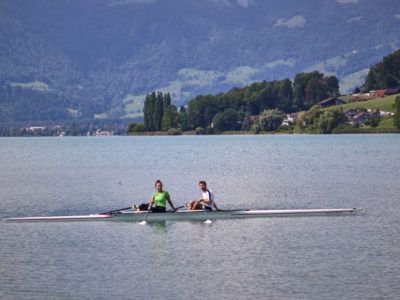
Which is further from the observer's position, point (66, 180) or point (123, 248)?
point (66, 180)

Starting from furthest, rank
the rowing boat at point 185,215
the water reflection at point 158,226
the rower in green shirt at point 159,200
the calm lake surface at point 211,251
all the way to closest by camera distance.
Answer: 1. the rower in green shirt at point 159,200
2. the rowing boat at point 185,215
3. the water reflection at point 158,226
4. the calm lake surface at point 211,251

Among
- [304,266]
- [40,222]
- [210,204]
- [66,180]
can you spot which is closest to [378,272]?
[304,266]

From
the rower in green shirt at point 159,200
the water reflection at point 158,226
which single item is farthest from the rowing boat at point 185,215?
the rower in green shirt at point 159,200

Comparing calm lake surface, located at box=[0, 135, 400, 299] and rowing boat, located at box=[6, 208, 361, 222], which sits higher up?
rowing boat, located at box=[6, 208, 361, 222]

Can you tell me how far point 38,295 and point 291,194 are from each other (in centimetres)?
3059

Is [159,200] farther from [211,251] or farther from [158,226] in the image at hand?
[211,251]

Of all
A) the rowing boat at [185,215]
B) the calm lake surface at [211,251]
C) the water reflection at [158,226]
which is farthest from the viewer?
the rowing boat at [185,215]

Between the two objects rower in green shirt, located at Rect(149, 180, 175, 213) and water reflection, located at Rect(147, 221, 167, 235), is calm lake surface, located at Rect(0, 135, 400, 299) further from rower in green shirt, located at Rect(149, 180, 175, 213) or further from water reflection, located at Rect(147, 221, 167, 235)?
rower in green shirt, located at Rect(149, 180, 175, 213)

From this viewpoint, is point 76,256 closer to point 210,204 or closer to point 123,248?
point 123,248

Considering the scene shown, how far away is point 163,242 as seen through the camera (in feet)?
99.0

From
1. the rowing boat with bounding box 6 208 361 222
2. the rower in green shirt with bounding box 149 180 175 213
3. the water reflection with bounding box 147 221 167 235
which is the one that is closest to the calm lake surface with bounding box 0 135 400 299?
A: the water reflection with bounding box 147 221 167 235

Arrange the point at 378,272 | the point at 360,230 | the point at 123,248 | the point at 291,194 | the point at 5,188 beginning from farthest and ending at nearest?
the point at 5,188 < the point at 291,194 < the point at 360,230 < the point at 123,248 < the point at 378,272

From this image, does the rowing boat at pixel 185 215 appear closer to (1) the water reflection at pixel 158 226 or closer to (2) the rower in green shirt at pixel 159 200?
(1) the water reflection at pixel 158 226

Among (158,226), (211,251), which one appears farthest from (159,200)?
(211,251)
